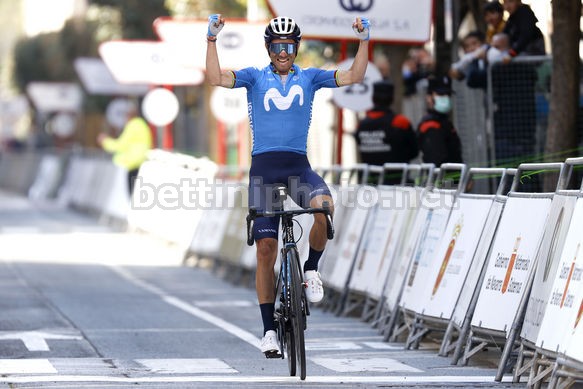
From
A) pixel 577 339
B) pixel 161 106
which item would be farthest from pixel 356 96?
pixel 161 106

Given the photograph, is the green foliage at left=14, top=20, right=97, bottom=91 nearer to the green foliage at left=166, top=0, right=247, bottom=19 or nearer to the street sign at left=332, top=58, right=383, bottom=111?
the green foliage at left=166, top=0, right=247, bottom=19

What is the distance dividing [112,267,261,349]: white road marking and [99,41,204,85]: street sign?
880 centimetres

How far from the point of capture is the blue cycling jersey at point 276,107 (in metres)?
10.5

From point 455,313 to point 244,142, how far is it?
24.0 metres

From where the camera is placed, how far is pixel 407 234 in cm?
1376

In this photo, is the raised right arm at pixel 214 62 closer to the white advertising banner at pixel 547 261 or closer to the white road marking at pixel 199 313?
the white advertising banner at pixel 547 261

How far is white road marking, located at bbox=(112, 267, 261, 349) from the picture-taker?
13.2 m

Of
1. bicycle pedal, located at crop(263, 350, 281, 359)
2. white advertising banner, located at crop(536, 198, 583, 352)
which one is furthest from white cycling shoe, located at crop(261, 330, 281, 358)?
white advertising banner, located at crop(536, 198, 583, 352)

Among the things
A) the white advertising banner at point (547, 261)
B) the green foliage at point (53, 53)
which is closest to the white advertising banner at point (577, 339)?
the white advertising banner at point (547, 261)

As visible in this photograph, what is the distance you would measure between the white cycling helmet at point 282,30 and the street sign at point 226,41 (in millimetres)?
14061

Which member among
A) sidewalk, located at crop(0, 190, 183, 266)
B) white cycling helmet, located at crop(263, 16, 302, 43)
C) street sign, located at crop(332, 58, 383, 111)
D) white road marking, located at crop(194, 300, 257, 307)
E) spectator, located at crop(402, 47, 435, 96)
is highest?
white cycling helmet, located at crop(263, 16, 302, 43)

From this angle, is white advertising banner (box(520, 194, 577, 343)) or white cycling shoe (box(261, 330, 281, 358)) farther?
white cycling shoe (box(261, 330, 281, 358))

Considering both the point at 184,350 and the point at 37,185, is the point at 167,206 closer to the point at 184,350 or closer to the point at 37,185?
the point at 184,350

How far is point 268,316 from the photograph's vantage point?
10391 mm
